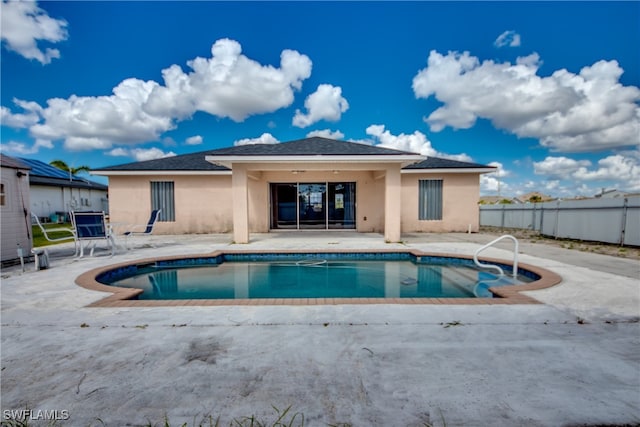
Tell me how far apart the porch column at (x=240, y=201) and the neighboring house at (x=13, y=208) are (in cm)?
514

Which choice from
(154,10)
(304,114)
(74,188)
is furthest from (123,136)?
(154,10)

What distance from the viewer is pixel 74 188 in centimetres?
2752

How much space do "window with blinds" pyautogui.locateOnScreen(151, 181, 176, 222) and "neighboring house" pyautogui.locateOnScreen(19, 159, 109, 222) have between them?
1576 cm

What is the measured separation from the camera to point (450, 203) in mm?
13859

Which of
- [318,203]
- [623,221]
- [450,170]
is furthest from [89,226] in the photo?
[623,221]

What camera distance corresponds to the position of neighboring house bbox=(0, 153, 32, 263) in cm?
683

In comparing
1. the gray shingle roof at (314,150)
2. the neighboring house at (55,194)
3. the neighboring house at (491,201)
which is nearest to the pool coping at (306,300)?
the gray shingle roof at (314,150)

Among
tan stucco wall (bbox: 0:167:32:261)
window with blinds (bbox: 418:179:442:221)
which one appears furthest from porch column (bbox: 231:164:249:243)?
window with blinds (bbox: 418:179:442:221)

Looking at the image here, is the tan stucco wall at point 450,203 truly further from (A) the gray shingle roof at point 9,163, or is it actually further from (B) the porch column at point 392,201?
(A) the gray shingle roof at point 9,163

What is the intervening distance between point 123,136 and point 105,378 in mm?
41212

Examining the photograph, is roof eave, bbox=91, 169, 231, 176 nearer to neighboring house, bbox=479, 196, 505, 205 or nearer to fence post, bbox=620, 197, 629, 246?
fence post, bbox=620, 197, 629, 246

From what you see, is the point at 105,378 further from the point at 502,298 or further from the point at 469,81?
the point at 469,81

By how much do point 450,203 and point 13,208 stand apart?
1510 cm

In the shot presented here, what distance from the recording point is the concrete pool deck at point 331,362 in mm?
1890
